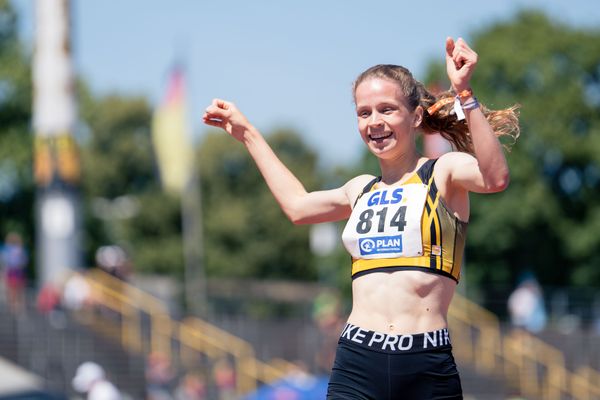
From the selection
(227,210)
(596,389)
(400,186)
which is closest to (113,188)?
(227,210)

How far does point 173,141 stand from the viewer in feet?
105

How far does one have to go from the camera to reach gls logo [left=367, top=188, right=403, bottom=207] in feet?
16.0

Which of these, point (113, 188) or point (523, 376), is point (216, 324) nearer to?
point (523, 376)

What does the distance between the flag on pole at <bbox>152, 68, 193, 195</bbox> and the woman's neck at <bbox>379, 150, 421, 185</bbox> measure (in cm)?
2667

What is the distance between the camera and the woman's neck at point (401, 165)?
4973mm

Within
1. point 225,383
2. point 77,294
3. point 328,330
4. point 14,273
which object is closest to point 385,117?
point 328,330

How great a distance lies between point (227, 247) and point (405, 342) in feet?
215

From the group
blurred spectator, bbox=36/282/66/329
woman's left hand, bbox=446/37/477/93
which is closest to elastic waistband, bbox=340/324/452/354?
woman's left hand, bbox=446/37/477/93

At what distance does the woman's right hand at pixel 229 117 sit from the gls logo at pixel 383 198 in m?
0.82

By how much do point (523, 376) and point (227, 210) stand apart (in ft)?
147

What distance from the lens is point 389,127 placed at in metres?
4.89

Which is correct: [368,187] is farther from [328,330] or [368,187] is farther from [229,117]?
[328,330]

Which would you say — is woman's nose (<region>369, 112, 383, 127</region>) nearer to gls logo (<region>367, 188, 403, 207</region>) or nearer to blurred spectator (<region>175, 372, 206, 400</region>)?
gls logo (<region>367, 188, 403, 207</region>)

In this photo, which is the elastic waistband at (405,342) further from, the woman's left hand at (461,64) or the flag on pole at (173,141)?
the flag on pole at (173,141)
